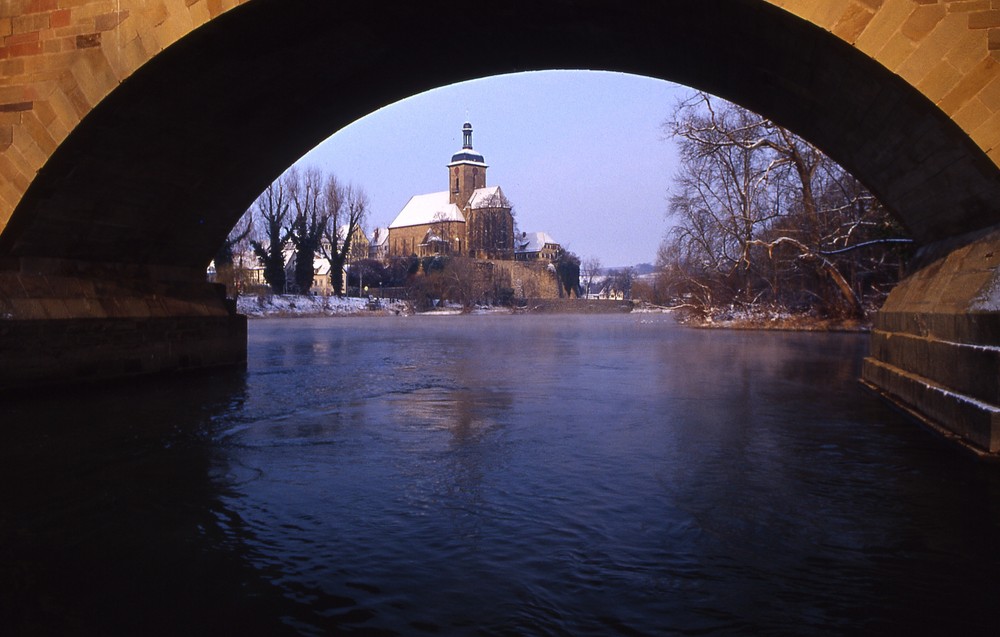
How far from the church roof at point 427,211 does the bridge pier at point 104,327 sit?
93047 mm

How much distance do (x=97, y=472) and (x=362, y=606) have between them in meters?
3.75

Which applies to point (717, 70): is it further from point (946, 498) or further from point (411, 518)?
point (411, 518)

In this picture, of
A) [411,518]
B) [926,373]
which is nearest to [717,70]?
[926,373]

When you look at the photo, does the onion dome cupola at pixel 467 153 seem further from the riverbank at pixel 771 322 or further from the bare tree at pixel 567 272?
the riverbank at pixel 771 322

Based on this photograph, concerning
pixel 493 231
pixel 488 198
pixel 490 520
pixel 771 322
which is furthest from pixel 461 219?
pixel 490 520

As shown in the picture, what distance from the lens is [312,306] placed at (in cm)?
5478

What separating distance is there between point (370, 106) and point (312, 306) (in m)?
42.7

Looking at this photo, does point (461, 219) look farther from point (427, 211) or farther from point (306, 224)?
point (306, 224)

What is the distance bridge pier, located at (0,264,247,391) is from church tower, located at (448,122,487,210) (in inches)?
3818

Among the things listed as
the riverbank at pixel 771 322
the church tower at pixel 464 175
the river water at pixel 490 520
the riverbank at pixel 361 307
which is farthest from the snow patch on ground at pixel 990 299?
the church tower at pixel 464 175

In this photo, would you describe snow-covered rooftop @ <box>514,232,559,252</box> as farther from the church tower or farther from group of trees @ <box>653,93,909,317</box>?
group of trees @ <box>653,93,909,317</box>

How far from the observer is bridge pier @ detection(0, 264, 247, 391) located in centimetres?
1065

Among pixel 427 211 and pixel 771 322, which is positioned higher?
pixel 427 211

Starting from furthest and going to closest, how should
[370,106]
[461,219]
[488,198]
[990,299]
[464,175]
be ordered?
[464,175] → [461,219] → [488,198] → [370,106] → [990,299]
